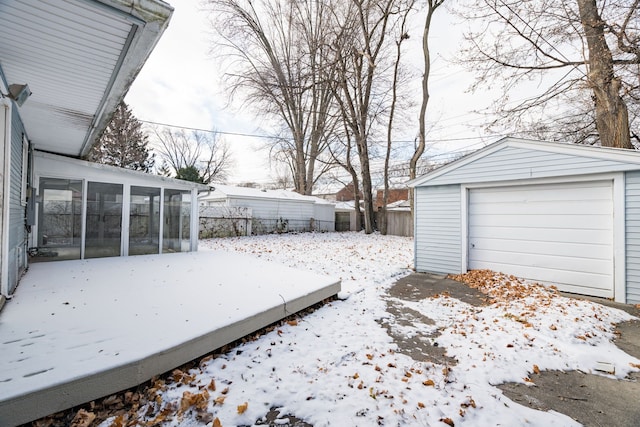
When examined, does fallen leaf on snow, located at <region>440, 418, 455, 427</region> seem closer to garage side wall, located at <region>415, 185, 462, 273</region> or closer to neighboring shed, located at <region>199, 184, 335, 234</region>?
garage side wall, located at <region>415, 185, 462, 273</region>

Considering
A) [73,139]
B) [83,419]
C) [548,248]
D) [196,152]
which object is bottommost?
[83,419]

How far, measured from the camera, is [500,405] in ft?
6.42

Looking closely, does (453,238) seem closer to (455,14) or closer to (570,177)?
(570,177)

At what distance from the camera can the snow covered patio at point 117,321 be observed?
1.75m

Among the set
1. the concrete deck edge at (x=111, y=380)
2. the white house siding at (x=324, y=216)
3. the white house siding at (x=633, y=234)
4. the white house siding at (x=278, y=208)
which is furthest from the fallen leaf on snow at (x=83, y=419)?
the white house siding at (x=324, y=216)

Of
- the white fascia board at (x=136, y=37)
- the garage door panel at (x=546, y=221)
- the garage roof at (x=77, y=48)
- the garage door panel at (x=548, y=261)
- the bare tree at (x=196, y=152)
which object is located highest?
the bare tree at (x=196, y=152)

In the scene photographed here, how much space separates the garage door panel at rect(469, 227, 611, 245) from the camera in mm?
4578

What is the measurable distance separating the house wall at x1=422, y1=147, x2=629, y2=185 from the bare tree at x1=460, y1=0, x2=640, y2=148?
8.79 feet

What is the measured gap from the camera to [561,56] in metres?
Answer: 6.96

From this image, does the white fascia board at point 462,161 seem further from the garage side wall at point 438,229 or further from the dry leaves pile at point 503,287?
the dry leaves pile at point 503,287

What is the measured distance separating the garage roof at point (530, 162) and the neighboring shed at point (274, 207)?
1083cm

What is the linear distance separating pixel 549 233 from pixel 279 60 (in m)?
17.4

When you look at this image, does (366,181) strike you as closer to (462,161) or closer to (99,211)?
(462,161)

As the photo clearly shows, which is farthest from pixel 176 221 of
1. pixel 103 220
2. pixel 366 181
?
pixel 366 181
